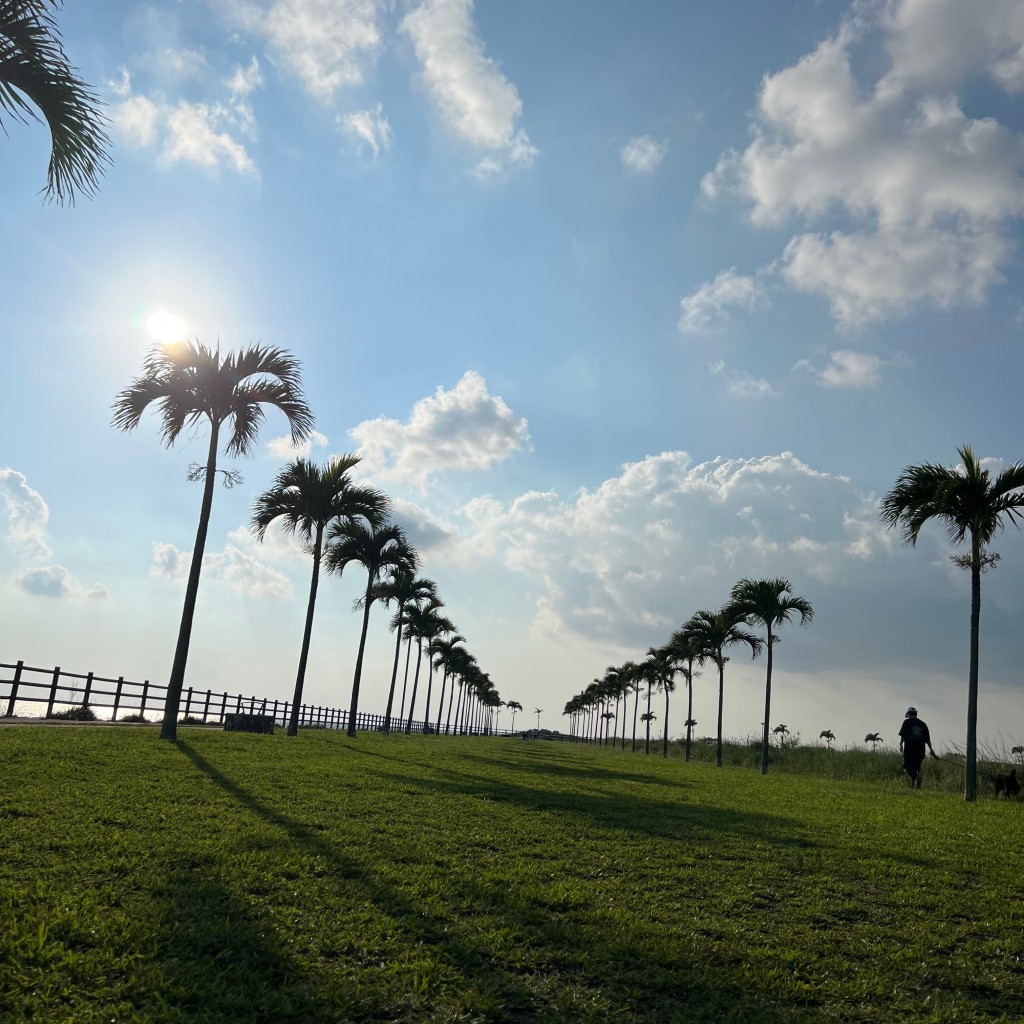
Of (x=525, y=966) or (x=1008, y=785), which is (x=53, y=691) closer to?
(x=525, y=966)

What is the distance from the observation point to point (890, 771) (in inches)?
1181

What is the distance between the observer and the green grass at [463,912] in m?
4.04

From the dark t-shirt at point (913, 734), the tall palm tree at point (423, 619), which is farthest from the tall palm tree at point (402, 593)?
the dark t-shirt at point (913, 734)

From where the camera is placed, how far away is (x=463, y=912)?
5.47 metres

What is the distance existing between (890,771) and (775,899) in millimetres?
27505

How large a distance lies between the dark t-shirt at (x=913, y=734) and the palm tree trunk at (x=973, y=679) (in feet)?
7.51

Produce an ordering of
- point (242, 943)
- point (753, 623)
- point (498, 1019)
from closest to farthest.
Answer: point (498, 1019), point (242, 943), point (753, 623)

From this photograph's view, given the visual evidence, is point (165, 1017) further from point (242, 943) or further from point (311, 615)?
point (311, 615)

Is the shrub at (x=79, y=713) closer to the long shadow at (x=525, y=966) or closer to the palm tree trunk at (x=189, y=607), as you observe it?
the palm tree trunk at (x=189, y=607)

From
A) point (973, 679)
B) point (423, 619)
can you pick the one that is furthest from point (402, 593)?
point (973, 679)

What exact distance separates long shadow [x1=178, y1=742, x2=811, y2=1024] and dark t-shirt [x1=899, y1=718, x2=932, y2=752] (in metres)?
19.2

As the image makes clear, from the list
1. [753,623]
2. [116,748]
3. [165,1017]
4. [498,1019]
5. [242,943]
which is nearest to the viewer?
[165,1017]

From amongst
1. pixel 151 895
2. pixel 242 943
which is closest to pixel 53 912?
pixel 151 895

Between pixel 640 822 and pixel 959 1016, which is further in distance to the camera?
pixel 640 822
